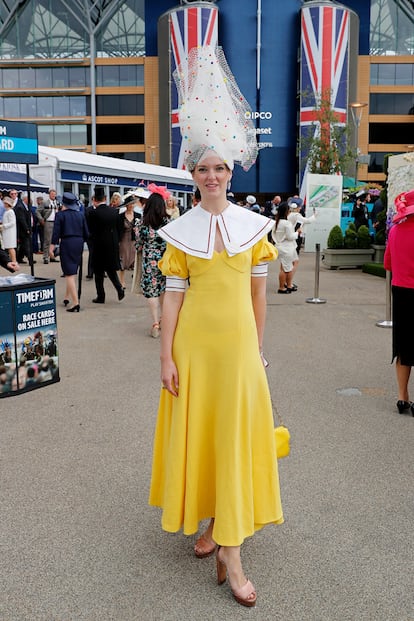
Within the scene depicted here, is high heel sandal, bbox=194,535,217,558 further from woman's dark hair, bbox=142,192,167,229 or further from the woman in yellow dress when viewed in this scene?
woman's dark hair, bbox=142,192,167,229

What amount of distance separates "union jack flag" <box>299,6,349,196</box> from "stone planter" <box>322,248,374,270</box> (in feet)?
87.5

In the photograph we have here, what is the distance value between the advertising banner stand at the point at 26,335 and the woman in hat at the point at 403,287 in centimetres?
301

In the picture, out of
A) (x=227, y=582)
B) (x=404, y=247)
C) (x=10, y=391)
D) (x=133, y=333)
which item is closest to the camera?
(x=227, y=582)

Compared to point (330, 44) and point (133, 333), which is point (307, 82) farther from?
point (133, 333)

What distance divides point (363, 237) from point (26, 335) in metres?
12.1

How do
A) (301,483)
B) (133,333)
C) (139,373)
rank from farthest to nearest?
(133,333) < (139,373) < (301,483)

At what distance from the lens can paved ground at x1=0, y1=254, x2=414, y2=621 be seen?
246 centimetres

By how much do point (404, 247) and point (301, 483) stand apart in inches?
82.7

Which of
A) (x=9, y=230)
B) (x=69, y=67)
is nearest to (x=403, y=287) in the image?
(x=9, y=230)

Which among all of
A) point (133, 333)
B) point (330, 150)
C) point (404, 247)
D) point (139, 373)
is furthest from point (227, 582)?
point (330, 150)

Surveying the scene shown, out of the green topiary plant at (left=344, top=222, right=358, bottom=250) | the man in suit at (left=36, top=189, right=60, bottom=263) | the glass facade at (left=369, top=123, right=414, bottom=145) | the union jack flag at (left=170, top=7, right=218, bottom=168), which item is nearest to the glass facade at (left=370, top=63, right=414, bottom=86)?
the glass facade at (left=369, top=123, right=414, bottom=145)

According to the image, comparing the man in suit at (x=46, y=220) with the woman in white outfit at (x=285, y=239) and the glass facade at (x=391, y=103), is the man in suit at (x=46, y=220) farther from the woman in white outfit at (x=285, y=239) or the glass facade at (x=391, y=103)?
the glass facade at (x=391, y=103)

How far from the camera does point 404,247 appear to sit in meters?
4.60

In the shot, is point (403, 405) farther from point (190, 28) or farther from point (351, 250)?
point (190, 28)
